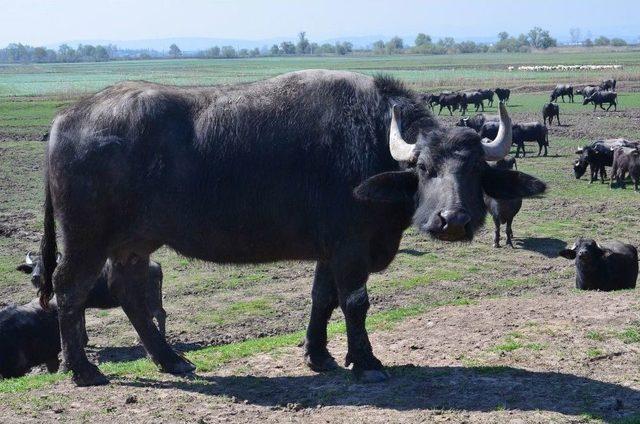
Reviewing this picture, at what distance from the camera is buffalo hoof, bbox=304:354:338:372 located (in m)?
8.30

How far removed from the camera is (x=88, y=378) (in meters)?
8.16

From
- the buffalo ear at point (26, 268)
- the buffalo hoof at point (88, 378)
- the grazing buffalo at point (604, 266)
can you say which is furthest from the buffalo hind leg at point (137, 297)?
the grazing buffalo at point (604, 266)

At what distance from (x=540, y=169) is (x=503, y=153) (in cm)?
2236

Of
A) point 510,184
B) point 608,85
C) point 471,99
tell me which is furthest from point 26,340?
point 608,85

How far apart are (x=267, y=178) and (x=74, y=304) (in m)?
2.14

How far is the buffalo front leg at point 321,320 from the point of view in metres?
8.31

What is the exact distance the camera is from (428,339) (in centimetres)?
902

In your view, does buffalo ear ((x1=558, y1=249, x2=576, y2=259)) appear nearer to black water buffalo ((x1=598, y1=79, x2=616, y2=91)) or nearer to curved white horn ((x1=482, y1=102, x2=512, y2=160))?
curved white horn ((x1=482, y1=102, x2=512, y2=160))

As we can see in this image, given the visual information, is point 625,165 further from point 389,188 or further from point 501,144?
point 389,188

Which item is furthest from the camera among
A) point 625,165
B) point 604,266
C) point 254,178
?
point 625,165

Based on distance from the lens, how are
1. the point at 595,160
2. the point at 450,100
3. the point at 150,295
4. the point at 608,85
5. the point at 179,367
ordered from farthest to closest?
1. the point at 608,85
2. the point at 450,100
3. the point at 595,160
4. the point at 150,295
5. the point at 179,367

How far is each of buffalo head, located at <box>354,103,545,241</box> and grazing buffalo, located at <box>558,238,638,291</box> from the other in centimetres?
721

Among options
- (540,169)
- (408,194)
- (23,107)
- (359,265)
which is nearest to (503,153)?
(408,194)

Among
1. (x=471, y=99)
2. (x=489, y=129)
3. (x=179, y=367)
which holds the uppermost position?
(x=179, y=367)
